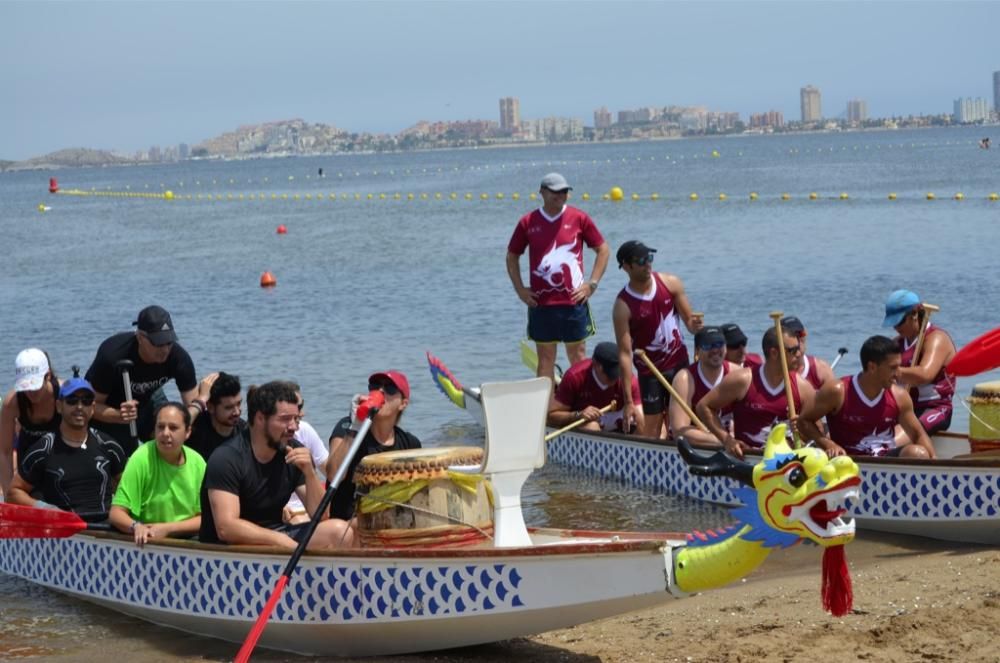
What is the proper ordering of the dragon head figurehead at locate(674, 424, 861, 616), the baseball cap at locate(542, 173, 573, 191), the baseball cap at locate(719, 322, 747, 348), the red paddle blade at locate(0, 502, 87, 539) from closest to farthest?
1. the dragon head figurehead at locate(674, 424, 861, 616)
2. the red paddle blade at locate(0, 502, 87, 539)
3. the baseball cap at locate(719, 322, 747, 348)
4. the baseball cap at locate(542, 173, 573, 191)

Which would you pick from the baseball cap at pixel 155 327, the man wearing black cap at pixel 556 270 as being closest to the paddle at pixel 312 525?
the baseball cap at pixel 155 327

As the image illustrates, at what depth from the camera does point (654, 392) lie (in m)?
11.6

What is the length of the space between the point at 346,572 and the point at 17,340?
18.3 meters

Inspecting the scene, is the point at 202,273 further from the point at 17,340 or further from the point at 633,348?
the point at 633,348

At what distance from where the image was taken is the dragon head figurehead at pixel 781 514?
5832mm

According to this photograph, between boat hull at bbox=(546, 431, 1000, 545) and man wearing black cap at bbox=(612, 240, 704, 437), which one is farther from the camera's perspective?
man wearing black cap at bbox=(612, 240, 704, 437)

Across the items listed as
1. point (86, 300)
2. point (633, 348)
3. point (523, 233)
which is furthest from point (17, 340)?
point (633, 348)

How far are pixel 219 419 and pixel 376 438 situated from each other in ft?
4.04

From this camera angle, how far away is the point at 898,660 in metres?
6.86

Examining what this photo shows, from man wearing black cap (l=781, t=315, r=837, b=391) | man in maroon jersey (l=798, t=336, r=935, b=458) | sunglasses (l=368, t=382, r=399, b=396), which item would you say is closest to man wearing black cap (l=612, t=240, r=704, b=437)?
man wearing black cap (l=781, t=315, r=837, b=391)

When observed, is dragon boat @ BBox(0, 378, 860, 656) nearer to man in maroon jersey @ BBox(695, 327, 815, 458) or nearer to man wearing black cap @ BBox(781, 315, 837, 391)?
man in maroon jersey @ BBox(695, 327, 815, 458)

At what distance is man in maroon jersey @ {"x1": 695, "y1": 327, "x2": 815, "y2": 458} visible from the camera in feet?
33.3

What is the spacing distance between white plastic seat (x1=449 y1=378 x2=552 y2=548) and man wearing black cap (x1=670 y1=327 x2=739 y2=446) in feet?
11.9

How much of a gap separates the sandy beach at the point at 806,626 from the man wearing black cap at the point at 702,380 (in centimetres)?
201
